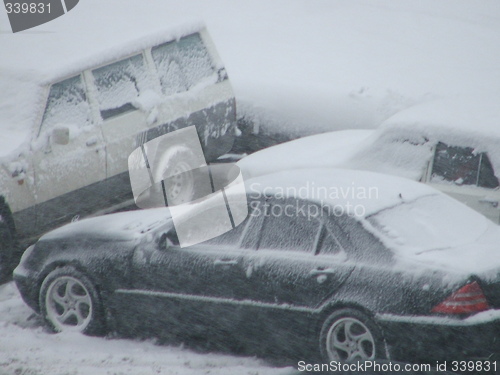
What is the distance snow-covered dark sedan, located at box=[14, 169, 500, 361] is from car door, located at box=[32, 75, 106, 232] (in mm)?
224

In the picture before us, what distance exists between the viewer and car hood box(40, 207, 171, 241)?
3.70 meters

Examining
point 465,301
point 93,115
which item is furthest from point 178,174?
point 465,301

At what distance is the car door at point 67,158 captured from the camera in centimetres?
399

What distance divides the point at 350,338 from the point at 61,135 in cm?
204

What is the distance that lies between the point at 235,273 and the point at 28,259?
125cm

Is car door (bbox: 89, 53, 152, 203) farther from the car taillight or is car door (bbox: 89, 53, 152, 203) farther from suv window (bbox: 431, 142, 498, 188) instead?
the car taillight

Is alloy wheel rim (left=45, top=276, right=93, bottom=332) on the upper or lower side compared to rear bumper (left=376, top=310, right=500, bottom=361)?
upper

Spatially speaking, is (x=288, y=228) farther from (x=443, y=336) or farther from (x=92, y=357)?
(x=92, y=357)

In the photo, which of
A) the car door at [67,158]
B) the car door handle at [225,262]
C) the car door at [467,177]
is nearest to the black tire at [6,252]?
the car door at [67,158]

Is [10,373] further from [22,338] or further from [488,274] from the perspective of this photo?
[488,274]

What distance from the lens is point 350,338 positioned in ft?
10.1

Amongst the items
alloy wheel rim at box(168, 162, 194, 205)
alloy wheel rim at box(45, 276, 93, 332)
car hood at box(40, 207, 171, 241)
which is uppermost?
alloy wheel rim at box(168, 162, 194, 205)

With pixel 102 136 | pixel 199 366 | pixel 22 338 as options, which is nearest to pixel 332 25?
pixel 102 136

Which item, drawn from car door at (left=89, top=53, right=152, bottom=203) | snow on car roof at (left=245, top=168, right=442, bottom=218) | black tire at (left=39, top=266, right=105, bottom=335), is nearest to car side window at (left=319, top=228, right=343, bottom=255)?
snow on car roof at (left=245, top=168, right=442, bottom=218)
